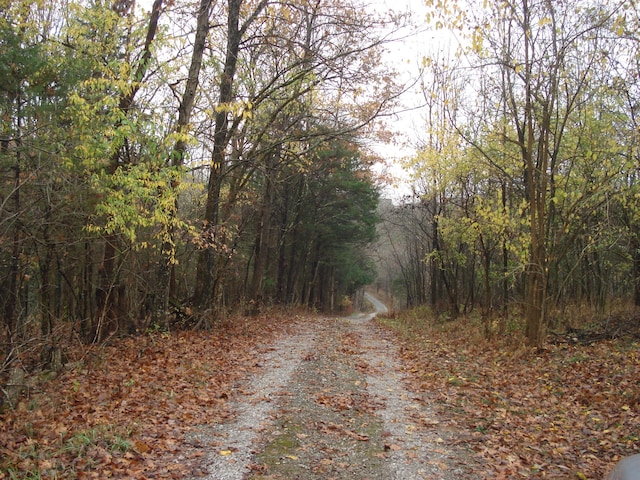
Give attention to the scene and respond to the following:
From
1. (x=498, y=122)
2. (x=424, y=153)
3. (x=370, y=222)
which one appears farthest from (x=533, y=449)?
(x=370, y=222)

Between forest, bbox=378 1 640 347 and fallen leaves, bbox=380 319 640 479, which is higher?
forest, bbox=378 1 640 347

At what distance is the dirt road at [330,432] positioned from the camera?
5523mm

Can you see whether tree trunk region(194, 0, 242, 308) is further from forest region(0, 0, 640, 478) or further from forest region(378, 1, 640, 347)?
forest region(378, 1, 640, 347)

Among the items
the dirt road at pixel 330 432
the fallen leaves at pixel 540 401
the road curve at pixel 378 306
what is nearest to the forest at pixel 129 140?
the dirt road at pixel 330 432

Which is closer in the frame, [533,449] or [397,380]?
[533,449]

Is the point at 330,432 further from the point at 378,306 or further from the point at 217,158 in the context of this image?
the point at 378,306

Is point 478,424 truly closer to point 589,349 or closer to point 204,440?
point 204,440

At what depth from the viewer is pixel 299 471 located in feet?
17.8

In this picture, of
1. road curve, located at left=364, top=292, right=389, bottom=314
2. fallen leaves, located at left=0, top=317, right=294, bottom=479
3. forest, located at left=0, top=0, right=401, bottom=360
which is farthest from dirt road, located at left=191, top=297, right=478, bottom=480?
road curve, located at left=364, top=292, right=389, bottom=314

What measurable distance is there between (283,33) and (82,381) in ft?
38.2

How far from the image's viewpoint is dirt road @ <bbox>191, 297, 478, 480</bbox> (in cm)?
552

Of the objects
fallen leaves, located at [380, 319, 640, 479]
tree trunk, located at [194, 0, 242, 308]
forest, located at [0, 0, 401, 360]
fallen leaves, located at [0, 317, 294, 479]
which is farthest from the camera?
tree trunk, located at [194, 0, 242, 308]

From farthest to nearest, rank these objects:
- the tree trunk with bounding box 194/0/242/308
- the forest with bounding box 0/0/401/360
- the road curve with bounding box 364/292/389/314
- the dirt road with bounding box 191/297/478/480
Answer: the road curve with bounding box 364/292/389/314
the tree trunk with bounding box 194/0/242/308
the forest with bounding box 0/0/401/360
the dirt road with bounding box 191/297/478/480

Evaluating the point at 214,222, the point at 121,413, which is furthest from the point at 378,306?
the point at 121,413
